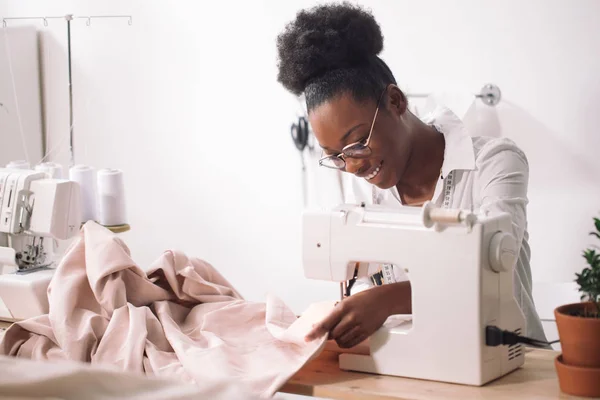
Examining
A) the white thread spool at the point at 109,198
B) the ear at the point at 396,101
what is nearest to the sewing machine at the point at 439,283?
the ear at the point at 396,101

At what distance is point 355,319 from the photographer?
1886mm

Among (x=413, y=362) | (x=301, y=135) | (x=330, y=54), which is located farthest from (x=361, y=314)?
(x=301, y=135)

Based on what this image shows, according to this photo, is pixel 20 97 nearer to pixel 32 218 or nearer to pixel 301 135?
pixel 301 135

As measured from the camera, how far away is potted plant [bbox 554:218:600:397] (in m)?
1.65

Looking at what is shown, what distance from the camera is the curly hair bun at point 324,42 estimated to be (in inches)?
84.1

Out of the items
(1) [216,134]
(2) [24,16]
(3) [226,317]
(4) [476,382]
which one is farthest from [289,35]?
(2) [24,16]

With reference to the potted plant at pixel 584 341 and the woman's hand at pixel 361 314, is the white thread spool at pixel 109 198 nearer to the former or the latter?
the woman's hand at pixel 361 314

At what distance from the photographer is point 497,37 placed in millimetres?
3883

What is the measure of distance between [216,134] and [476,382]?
301cm

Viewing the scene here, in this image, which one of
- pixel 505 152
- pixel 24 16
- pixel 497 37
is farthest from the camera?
pixel 24 16

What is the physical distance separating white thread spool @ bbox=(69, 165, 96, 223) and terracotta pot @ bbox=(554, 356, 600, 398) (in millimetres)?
2153

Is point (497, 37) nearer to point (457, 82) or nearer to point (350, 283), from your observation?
point (457, 82)

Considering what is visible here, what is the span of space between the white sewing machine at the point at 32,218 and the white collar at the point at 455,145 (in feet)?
3.37

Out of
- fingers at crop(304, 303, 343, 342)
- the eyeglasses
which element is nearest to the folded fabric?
fingers at crop(304, 303, 343, 342)
